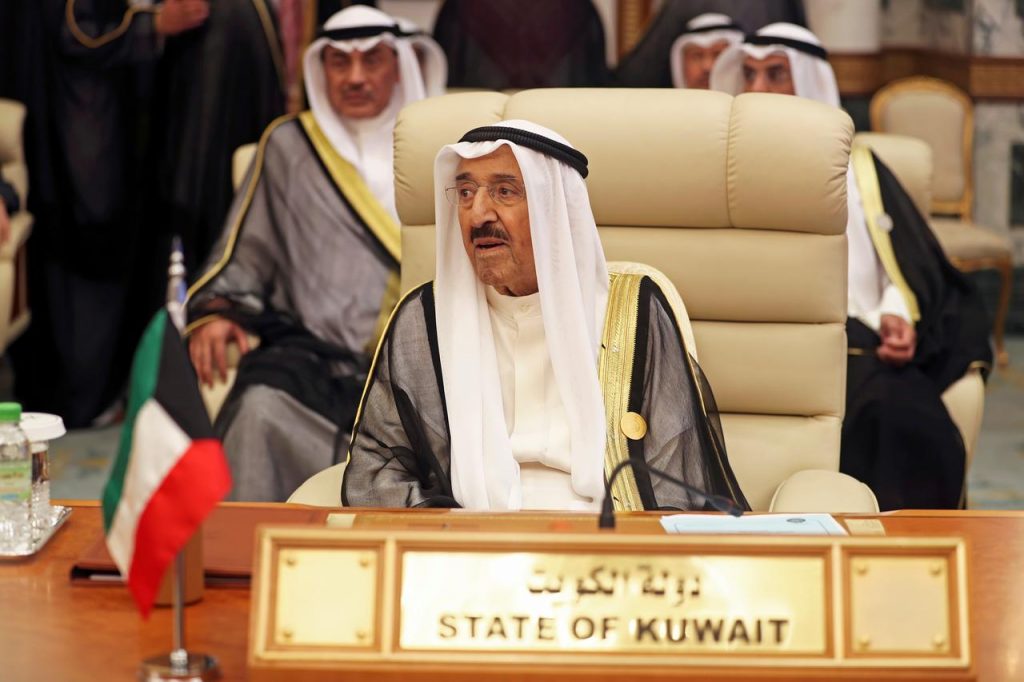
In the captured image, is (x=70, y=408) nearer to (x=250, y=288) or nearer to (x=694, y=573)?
(x=250, y=288)

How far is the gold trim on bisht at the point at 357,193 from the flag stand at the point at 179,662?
8.07 feet

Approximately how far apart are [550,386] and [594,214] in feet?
1.52

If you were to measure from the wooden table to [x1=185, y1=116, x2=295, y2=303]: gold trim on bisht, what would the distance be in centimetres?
191

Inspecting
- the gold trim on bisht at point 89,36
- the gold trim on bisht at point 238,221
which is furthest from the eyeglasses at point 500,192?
the gold trim on bisht at point 89,36

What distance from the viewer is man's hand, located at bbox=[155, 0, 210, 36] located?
5691 mm

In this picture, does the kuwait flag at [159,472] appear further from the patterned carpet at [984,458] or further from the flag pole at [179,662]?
the patterned carpet at [984,458]

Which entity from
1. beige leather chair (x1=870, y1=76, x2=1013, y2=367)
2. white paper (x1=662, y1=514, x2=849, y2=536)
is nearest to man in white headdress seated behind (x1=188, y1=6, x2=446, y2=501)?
white paper (x1=662, y1=514, x2=849, y2=536)

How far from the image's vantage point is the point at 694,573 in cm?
163

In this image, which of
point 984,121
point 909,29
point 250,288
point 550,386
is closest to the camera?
point 550,386

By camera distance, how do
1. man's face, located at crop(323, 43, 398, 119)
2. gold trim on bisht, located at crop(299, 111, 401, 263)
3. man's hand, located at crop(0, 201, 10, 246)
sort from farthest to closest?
1. man's hand, located at crop(0, 201, 10, 246)
2. man's face, located at crop(323, 43, 398, 119)
3. gold trim on bisht, located at crop(299, 111, 401, 263)

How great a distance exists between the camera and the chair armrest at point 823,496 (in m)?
2.54

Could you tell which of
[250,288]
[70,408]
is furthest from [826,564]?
[70,408]

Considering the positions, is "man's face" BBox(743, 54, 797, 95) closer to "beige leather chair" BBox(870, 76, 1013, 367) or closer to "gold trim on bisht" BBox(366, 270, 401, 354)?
"gold trim on bisht" BBox(366, 270, 401, 354)

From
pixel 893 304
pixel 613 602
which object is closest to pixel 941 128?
pixel 893 304
